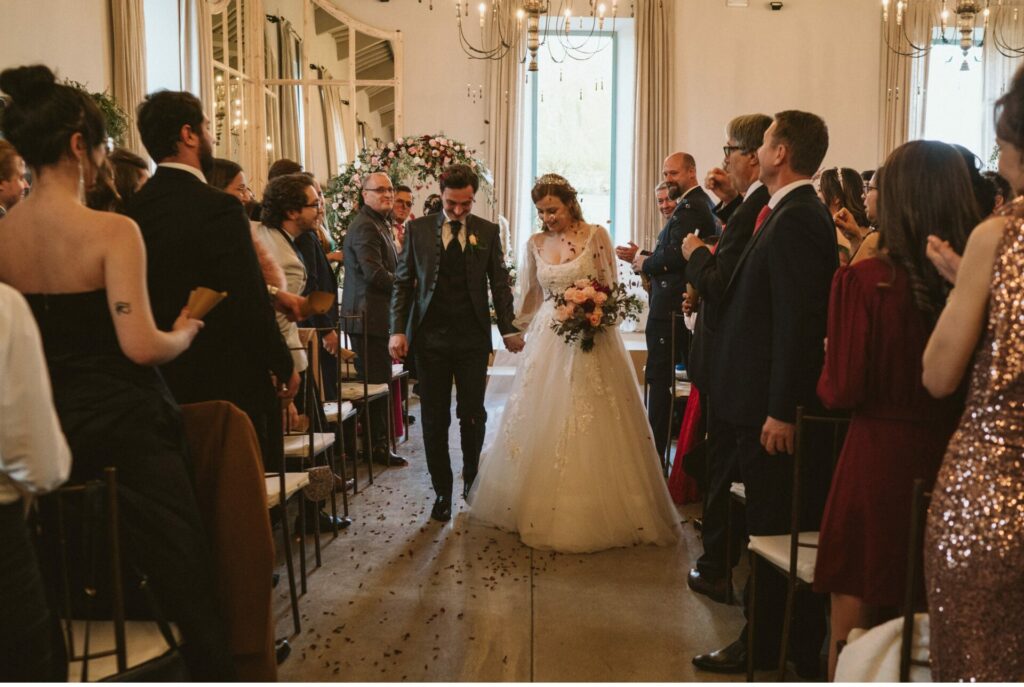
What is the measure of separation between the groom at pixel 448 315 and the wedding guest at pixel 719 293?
1.43m

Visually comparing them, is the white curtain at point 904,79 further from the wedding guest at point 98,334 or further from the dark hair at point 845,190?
the wedding guest at point 98,334

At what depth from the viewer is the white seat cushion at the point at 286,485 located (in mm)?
3227

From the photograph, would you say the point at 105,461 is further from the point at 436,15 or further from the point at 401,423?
the point at 436,15

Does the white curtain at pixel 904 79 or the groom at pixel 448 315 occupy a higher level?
the white curtain at pixel 904 79

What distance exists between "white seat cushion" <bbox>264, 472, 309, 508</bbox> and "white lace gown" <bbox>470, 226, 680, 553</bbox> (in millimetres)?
1233

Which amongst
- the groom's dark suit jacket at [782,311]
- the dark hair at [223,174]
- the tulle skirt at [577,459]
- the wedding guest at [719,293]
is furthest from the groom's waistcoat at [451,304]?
the groom's dark suit jacket at [782,311]

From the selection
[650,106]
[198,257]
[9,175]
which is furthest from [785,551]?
[650,106]

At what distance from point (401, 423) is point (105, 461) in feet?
15.7

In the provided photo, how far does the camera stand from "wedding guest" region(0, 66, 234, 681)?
1.90 m

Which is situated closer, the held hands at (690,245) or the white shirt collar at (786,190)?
the white shirt collar at (786,190)

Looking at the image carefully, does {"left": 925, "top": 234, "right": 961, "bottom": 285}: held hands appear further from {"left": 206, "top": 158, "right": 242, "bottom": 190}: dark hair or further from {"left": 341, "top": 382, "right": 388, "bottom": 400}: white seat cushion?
{"left": 341, "top": 382, "right": 388, "bottom": 400}: white seat cushion

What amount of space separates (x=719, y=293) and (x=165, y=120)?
1810mm

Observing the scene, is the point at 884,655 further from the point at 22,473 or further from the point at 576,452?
the point at 576,452

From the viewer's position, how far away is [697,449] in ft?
13.8
